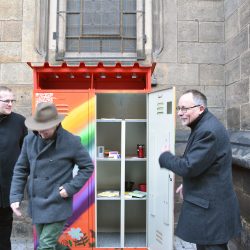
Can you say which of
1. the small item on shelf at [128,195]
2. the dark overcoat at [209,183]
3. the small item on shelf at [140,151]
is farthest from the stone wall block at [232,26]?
the dark overcoat at [209,183]

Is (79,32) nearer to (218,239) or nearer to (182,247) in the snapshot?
(182,247)

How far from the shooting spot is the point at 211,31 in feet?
17.4

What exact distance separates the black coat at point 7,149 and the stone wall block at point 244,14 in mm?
3046

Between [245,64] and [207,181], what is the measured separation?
250cm

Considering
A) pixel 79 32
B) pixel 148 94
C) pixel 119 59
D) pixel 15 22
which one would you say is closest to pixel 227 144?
pixel 148 94

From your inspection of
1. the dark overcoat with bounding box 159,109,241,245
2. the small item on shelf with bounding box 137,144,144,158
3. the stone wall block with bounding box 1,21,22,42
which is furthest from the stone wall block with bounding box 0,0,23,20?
the dark overcoat with bounding box 159,109,241,245

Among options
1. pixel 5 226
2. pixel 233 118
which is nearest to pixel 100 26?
pixel 233 118

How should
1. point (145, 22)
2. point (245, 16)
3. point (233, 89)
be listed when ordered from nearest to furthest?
1. point (245, 16)
2. point (233, 89)
3. point (145, 22)

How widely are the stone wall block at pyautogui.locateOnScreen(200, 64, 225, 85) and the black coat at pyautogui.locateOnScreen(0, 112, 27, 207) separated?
2.85 m

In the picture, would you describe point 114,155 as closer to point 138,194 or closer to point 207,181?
point 138,194

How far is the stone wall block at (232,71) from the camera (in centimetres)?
481

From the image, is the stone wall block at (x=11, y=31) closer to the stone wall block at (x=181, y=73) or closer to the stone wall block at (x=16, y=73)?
the stone wall block at (x=16, y=73)

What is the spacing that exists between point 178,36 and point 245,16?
40.4 inches

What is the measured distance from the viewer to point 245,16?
4.58 m
